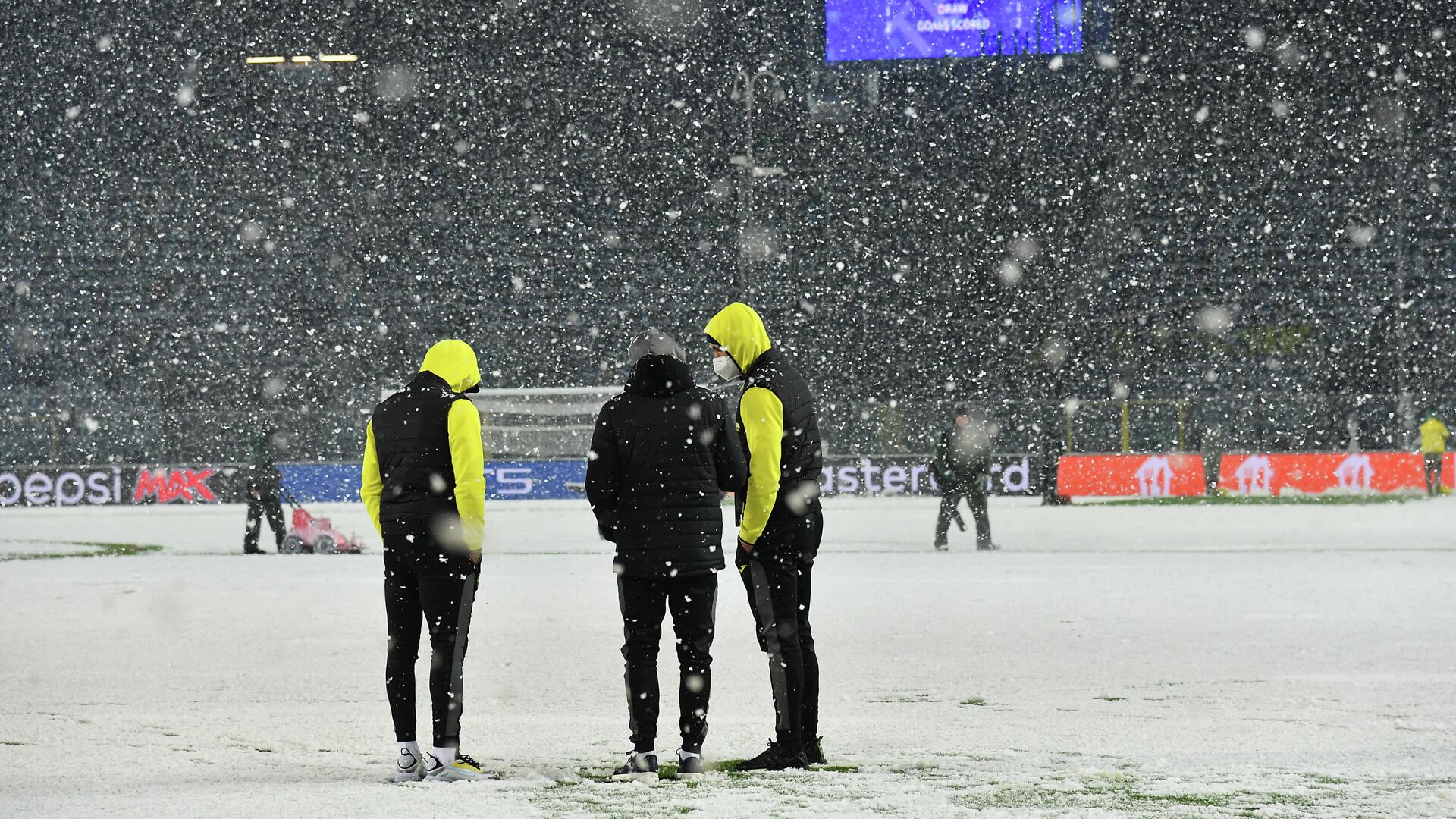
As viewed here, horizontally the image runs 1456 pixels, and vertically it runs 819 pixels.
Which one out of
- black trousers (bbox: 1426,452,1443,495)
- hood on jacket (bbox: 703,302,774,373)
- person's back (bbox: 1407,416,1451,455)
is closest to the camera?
hood on jacket (bbox: 703,302,774,373)

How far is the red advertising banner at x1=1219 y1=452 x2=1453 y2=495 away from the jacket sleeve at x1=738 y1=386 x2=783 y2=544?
21.0 m

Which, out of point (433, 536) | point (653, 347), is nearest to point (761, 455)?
point (653, 347)

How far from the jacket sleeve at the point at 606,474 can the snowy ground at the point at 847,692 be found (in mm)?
838

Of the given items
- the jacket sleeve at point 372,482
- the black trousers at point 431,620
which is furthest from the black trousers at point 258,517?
the black trousers at point 431,620

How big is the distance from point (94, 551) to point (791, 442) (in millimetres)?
12539

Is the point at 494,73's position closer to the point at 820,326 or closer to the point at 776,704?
the point at 820,326

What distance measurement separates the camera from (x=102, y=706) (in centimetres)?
582

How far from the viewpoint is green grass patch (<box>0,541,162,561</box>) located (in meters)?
14.2

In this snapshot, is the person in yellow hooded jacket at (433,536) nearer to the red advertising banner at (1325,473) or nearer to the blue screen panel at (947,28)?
the red advertising banner at (1325,473)

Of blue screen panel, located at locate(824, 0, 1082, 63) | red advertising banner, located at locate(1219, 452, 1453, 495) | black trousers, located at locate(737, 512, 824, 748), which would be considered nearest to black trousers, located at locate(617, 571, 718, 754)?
black trousers, located at locate(737, 512, 824, 748)

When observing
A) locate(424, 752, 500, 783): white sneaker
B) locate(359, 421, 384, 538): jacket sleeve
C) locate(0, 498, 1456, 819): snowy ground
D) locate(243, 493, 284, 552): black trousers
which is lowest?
locate(0, 498, 1456, 819): snowy ground

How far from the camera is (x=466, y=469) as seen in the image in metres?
4.38

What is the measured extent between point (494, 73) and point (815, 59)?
340 inches

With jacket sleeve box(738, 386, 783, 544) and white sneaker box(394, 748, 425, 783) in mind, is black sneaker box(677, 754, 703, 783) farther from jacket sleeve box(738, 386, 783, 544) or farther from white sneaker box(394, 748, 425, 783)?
white sneaker box(394, 748, 425, 783)
